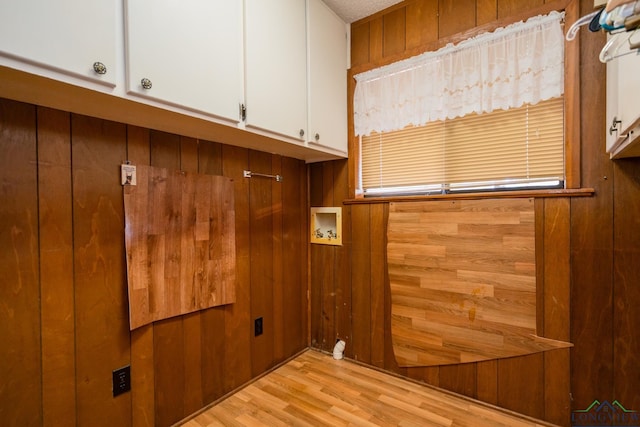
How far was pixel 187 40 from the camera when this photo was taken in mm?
1251

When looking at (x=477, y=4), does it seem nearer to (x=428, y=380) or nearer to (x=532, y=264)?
(x=532, y=264)

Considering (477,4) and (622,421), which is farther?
(477,4)

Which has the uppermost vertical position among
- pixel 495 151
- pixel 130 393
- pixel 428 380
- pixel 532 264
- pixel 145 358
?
pixel 495 151

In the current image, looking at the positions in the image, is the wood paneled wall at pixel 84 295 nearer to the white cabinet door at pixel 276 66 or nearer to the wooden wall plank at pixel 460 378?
the white cabinet door at pixel 276 66

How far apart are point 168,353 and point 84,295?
21.6 inches

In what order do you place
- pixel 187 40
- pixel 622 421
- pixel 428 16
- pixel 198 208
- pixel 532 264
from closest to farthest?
pixel 187 40 < pixel 622 421 < pixel 532 264 < pixel 198 208 < pixel 428 16

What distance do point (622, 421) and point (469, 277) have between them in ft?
3.07

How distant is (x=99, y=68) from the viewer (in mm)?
1000

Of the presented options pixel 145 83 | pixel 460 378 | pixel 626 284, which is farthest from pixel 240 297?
pixel 626 284

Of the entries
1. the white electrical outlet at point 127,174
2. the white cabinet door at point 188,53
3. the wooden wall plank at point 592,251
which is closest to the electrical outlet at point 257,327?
the white electrical outlet at point 127,174

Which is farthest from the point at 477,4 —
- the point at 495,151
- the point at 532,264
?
the point at 532,264

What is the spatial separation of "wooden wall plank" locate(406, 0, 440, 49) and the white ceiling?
138 millimetres

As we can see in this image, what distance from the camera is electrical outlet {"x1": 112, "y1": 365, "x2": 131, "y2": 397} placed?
55.5 inches

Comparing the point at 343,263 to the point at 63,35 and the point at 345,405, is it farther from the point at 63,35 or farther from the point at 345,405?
the point at 63,35
